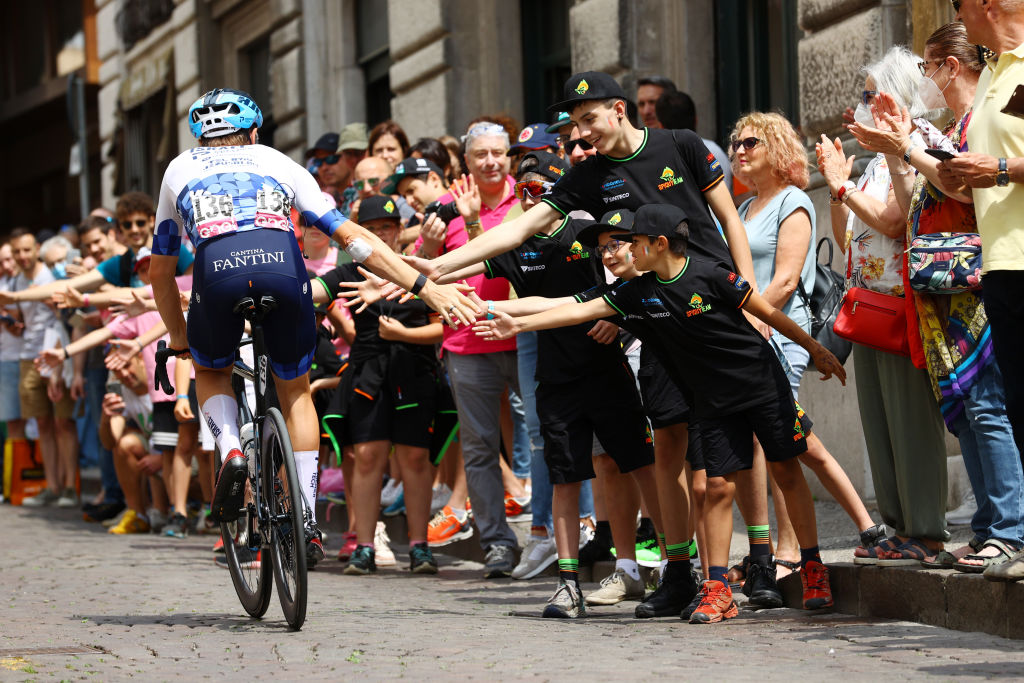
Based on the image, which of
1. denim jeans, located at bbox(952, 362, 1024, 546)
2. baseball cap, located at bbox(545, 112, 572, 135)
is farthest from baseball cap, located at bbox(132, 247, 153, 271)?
denim jeans, located at bbox(952, 362, 1024, 546)

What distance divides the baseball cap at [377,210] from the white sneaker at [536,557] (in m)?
1.95

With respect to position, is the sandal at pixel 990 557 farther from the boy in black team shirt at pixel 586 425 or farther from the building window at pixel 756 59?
the building window at pixel 756 59

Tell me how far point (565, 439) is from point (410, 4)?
9.20 metres

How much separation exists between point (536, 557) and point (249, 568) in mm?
1808

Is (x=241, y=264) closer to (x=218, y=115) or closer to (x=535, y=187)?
(x=218, y=115)

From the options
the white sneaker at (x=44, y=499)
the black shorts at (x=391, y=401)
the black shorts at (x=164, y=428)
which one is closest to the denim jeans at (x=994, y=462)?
the black shorts at (x=391, y=401)

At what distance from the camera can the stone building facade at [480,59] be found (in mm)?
9703

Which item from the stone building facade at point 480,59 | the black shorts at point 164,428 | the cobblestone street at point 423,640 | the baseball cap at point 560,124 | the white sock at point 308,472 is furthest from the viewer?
the black shorts at point 164,428

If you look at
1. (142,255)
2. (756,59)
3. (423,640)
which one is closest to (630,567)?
(423,640)

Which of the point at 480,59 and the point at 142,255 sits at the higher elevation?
the point at 480,59

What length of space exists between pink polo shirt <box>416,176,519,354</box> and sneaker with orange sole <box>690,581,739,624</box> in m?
2.38

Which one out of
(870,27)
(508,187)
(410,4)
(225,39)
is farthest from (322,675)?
(225,39)

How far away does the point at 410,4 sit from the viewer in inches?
605

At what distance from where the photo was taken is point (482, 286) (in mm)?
8273
